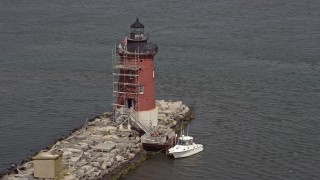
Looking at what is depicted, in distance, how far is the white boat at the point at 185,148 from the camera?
45062 millimetres

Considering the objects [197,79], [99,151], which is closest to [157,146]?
[99,151]

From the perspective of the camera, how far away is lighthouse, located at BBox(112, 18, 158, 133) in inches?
1889

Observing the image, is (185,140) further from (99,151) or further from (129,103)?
(99,151)

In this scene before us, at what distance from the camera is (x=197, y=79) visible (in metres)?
66.8

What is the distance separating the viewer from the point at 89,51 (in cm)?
7931

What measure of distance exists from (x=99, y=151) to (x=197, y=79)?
25.1m

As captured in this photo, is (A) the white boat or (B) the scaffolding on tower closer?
(A) the white boat

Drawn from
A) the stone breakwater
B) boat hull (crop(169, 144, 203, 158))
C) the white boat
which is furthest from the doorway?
boat hull (crop(169, 144, 203, 158))

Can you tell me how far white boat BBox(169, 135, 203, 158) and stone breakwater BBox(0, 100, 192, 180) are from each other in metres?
1.92

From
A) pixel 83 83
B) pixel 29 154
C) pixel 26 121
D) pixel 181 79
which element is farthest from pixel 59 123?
pixel 181 79

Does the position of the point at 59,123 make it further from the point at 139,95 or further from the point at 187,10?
the point at 187,10

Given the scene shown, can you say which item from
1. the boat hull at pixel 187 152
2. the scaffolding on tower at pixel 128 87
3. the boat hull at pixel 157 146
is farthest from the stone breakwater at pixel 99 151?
the boat hull at pixel 187 152

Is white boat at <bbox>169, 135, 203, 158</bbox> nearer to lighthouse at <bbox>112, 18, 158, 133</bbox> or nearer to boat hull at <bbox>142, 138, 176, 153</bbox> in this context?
boat hull at <bbox>142, 138, 176, 153</bbox>

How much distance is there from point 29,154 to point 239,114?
1704 centimetres
